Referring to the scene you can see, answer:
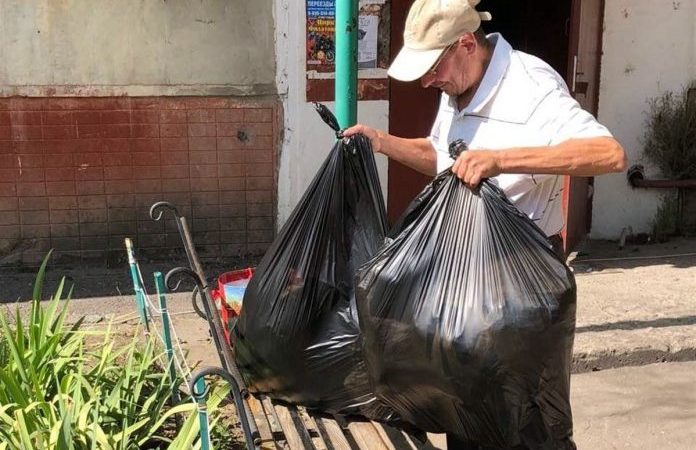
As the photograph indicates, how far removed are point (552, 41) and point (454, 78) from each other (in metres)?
4.71

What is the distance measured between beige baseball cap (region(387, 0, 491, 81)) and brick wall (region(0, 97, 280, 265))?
338 centimetres

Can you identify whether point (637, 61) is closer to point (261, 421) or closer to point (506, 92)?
point (506, 92)

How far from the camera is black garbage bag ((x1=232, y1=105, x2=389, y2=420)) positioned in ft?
7.93

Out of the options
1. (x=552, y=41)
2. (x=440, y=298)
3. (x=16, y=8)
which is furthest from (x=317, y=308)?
(x=552, y=41)

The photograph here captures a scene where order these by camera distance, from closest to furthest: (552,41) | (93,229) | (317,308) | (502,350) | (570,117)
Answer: (502,350) → (570,117) → (317,308) → (93,229) → (552,41)

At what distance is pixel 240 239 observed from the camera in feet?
18.1

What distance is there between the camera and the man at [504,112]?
6.14 feet

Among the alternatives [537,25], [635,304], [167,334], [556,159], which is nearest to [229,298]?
[167,334]

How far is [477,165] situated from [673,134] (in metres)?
4.61

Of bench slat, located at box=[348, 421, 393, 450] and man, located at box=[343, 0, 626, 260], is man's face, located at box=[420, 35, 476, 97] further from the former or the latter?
bench slat, located at box=[348, 421, 393, 450]

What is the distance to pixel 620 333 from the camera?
4.11 metres

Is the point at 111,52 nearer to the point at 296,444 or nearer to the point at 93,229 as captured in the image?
the point at 93,229

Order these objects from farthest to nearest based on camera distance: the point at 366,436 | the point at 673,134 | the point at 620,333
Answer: the point at 673,134, the point at 620,333, the point at 366,436

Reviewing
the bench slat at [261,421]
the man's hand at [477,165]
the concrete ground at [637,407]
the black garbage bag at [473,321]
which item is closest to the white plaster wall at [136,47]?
the concrete ground at [637,407]
